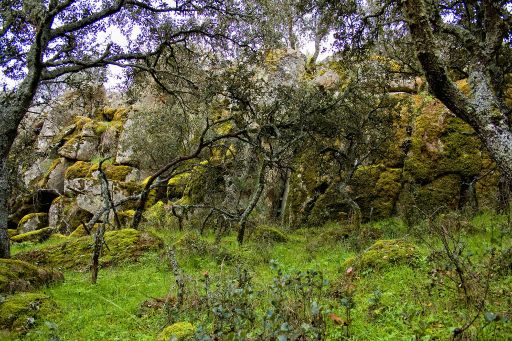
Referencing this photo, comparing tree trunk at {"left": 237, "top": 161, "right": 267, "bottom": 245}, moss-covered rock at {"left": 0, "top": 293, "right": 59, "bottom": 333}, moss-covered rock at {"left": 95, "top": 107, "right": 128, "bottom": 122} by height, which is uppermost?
moss-covered rock at {"left": 95, "top": 107, "right": 128, "bottom": 122}

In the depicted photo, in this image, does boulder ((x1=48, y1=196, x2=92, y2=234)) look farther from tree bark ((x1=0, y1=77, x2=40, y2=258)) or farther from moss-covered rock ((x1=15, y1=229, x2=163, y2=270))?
tree bark ((x1=0, y1=77, x2=40, y2=258))

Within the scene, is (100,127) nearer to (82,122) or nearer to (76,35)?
(82,122)

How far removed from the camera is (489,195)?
49.9 ft

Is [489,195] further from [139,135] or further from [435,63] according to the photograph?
[139,135]

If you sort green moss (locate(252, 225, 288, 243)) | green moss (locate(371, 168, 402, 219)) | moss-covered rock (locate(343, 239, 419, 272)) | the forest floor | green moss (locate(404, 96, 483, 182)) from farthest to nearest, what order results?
green moss (locate(371, 168, 402, 219))
green moss (locate(404, 96, 483, 182))
green moss (locate(252, 225, 288, 243))
moss-covered rock (locate(343, 239, 419, 272))
the forest floor

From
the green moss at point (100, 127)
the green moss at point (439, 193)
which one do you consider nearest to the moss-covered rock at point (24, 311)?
the green moss at point (439, 193)

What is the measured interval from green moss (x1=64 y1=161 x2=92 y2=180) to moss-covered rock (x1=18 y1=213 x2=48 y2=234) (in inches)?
201

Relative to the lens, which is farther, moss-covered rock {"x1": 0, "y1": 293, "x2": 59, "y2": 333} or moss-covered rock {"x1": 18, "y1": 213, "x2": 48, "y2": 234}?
moss-covered rock {"x1": 18, "y1": 213, "x2": 48, "y2": 234}

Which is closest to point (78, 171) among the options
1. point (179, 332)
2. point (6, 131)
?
point (6, 131)

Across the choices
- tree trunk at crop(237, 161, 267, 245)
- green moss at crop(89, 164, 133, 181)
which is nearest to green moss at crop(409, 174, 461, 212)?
tree trunk at crop(237, 161, 267, 245)

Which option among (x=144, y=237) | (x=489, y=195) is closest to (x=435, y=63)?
(x=144, y=237)

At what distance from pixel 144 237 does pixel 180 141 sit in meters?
13.2

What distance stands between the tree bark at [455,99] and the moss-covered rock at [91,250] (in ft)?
30.8

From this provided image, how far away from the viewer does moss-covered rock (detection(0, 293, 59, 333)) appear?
6.07 meters
